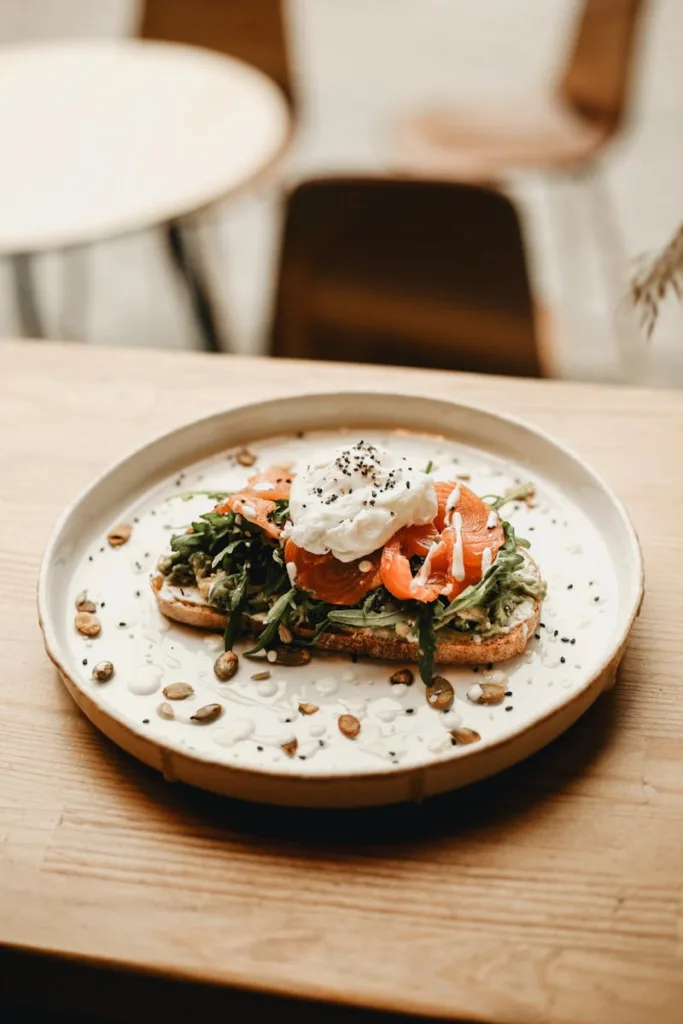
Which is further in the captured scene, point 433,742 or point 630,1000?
point 433,742

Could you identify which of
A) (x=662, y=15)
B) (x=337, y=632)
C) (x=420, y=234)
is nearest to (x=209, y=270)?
(x=420, y=234)

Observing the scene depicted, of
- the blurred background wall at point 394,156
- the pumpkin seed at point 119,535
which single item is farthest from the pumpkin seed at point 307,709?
the blurred background wall at point 394,156

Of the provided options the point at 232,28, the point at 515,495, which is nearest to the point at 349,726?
the point at 515,495

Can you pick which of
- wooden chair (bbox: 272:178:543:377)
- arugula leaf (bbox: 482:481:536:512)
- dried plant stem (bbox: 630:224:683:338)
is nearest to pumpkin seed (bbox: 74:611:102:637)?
arugula leaf (bbox: 482:481:536:512)

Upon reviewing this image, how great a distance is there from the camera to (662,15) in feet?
20.3

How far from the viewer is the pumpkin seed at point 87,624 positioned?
1449 mm

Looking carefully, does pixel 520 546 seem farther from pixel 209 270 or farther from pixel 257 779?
pixel 209 270

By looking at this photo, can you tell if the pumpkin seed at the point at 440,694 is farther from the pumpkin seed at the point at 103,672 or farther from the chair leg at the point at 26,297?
the chair leg at the point at 26,297

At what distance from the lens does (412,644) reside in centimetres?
137

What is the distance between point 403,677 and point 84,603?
1.67 feet

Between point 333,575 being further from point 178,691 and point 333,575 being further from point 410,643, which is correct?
point 178,691

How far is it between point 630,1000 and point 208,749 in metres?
0.58

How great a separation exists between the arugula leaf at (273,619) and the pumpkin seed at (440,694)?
232mm

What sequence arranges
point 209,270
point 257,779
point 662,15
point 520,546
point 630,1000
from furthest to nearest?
point 662,15 → point 209,270 → point 520,546 → point 257,779 → point 630,1000
